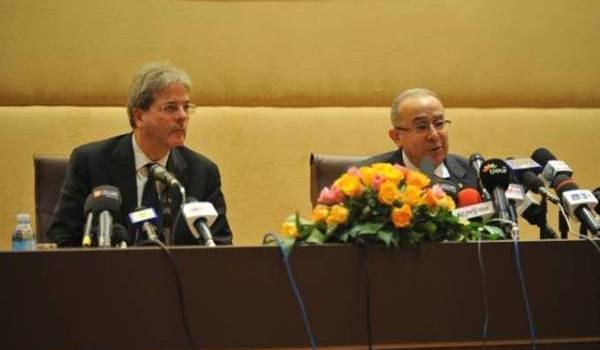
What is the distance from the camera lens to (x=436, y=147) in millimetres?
3535

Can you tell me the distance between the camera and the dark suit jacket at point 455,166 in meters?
3.53

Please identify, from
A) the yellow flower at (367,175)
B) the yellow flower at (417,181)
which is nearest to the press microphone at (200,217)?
the yellow flower at (367,175)

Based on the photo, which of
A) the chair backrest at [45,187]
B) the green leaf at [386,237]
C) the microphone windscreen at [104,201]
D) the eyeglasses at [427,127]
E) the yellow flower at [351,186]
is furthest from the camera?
the eyeglasses at [427,127]

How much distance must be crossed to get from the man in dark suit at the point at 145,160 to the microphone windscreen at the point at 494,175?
0.97 metres

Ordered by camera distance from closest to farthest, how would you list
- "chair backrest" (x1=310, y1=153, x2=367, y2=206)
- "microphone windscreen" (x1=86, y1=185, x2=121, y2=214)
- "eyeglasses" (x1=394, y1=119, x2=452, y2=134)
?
"microphone windscreen" (x1=86, y1=185, x2=121, y2=214) → "chair backrest" (x1=310, y1=153, x2=367, y2=206) → "eyeglasses" (x1=394, y1=119, x2=452, y2=134)

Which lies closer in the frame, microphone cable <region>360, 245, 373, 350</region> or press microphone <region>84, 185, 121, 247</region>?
microphone cable <region>360, 245, 373, 350</region>

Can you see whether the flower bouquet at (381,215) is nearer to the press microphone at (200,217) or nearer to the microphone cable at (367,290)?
the microphone cable at (367,290)

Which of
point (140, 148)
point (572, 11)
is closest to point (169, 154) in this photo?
point (140, 148)

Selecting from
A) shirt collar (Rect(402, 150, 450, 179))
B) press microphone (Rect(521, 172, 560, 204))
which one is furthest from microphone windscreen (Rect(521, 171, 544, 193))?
shirt collar (Rect(402, 150, 450, 179))

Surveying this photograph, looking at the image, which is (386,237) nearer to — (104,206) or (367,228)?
(367,228)

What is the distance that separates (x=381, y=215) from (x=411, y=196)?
9 cm

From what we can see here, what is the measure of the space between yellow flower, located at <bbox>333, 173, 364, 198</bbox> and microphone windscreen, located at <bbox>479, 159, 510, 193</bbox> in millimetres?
471

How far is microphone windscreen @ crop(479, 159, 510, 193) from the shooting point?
2568mm

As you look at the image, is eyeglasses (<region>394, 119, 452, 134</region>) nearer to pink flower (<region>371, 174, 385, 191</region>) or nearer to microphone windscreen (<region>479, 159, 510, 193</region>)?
microphone windscreen (<region>479, 159, 510, 193</region>)
